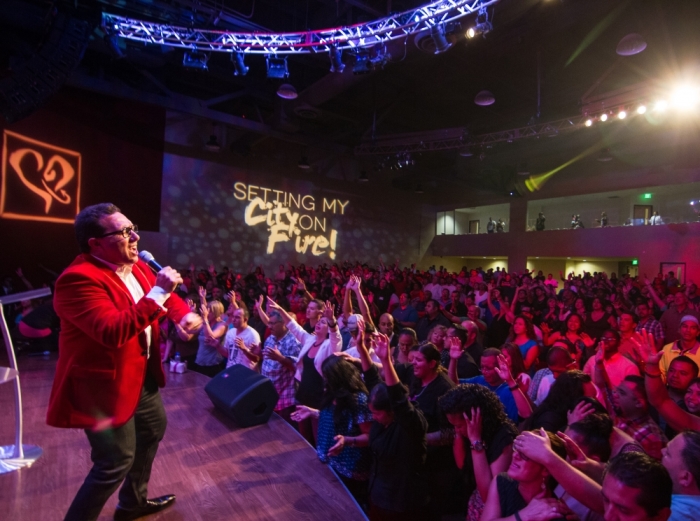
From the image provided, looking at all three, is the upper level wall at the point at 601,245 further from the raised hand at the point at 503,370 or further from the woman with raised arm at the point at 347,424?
the woman with raised arm at the point at 347,424

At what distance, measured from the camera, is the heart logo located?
238 inches

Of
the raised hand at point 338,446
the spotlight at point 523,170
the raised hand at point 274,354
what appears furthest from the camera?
the spotlight at point 523,170

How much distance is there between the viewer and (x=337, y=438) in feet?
6.85

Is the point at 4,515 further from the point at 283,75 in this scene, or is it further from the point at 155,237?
the point at 155,237

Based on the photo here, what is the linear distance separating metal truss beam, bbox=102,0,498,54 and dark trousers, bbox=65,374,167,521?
458cm

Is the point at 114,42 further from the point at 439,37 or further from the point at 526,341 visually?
the point at 526,341

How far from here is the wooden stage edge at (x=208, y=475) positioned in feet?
6.24

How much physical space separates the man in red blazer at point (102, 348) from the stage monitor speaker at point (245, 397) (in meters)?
1.18

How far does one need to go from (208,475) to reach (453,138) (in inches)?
301

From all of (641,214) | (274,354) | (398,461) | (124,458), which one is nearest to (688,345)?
(398,461)

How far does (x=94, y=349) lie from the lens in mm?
1500

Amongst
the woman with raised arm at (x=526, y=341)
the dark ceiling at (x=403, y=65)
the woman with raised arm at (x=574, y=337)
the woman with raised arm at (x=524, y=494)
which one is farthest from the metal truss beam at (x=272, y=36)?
the woman with raised arm at (x=524, y=494)

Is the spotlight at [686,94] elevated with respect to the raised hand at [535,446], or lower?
elevated

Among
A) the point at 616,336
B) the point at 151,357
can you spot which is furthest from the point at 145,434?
the point at 616,336
